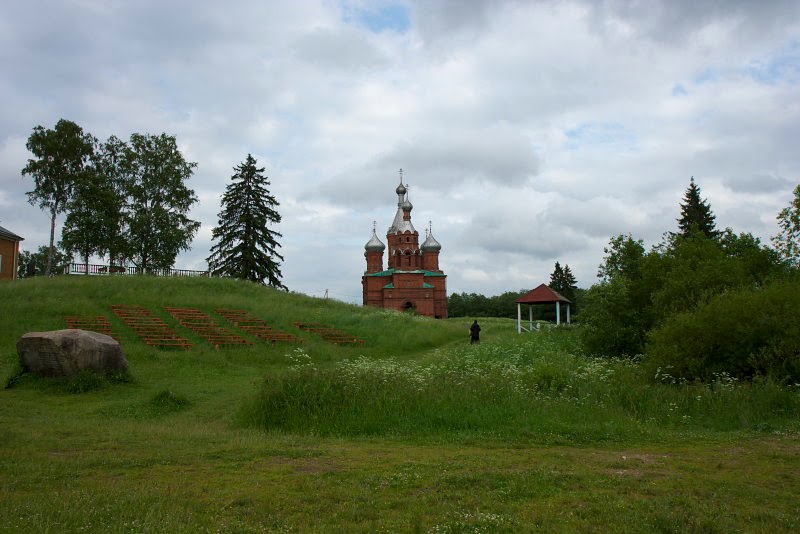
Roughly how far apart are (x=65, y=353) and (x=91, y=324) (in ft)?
33.1

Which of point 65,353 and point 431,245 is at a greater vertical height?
point 431,245

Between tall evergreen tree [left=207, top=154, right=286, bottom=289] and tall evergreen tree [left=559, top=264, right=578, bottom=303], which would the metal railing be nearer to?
tall evergreen tree [left=207, top=154, right=286, bottom=289]

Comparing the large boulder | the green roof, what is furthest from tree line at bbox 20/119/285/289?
the large boulder

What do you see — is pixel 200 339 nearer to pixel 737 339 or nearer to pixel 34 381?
pixel 34 381

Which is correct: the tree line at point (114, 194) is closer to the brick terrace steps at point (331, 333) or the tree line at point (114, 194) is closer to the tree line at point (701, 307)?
the brick terrace steps at point (331, 333)

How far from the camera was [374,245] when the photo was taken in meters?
63.9

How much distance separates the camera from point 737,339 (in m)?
12.7

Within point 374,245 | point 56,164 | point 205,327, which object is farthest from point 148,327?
point 374,245

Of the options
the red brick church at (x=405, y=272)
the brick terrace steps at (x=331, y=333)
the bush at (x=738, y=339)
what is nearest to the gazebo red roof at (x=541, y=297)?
the brick terrace steps at (x=331, y=333)

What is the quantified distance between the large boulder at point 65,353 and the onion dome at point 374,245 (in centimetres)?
4891

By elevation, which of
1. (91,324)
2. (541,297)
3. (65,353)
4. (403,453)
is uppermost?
(541,297)

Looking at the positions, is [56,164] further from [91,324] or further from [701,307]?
[701,307]

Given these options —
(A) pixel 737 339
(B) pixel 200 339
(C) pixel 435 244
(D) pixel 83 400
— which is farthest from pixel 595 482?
(C) pixel 435 244

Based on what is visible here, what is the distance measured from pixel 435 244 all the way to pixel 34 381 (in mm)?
50554
